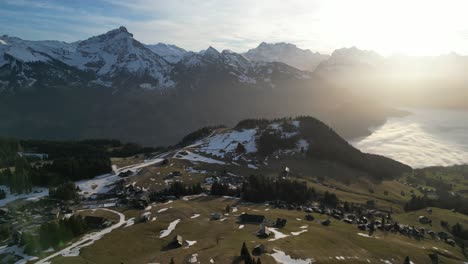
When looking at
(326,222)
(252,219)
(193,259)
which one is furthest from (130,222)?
(326,222)

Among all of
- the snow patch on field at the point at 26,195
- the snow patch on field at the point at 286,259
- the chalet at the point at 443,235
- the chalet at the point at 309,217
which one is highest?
the snow patch on field at the point at 286,259

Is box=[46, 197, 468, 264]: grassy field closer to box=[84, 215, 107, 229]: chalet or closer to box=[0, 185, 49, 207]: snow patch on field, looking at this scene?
box=[84, 215, 107, 229]: chalet

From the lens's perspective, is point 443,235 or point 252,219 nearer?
point 252,219

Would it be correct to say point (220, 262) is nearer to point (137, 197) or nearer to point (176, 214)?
point (176, 214)

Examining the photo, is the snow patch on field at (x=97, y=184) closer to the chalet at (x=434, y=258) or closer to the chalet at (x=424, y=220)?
the chalet at (x=434, y=258)

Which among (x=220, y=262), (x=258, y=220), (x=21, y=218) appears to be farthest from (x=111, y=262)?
(x=21, y=218)

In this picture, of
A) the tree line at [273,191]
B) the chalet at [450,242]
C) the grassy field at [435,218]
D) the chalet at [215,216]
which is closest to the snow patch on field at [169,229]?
the chalet at [215,216]

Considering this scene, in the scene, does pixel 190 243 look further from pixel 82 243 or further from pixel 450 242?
pixel 450 242
